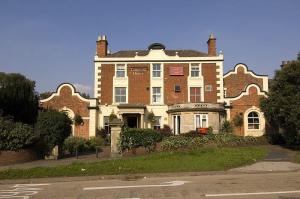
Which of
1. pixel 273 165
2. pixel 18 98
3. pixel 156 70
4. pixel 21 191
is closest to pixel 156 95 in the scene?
→ pixel 156 70

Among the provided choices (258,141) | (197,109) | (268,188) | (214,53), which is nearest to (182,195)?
(268,188)

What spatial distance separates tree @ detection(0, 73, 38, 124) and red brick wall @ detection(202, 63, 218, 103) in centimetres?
1831

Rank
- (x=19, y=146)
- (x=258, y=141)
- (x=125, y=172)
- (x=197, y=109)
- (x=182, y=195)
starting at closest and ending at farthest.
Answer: (x=182, y=195) < (x=125, y=172) < (x=19, y=146) < (x=258, y=141) < (x=197, y=109)

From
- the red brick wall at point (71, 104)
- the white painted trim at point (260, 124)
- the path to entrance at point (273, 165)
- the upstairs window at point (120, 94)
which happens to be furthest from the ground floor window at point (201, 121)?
the path to entrance at point (273, 165)

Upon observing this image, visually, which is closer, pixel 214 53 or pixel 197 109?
pixel 197 109

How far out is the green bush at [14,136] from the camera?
2239 centimetres

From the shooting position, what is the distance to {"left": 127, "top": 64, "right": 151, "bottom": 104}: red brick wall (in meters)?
42.0

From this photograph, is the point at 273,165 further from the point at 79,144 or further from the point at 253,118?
the point at 253,118

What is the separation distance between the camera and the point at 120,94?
4212cm

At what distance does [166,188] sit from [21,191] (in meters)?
4.91

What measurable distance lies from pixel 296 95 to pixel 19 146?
18601mm

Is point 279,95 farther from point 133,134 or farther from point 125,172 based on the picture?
point 125,172

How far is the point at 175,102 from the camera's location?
41781 mm

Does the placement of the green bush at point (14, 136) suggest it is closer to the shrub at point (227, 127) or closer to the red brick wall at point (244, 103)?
the shrub at point (227, 127)
